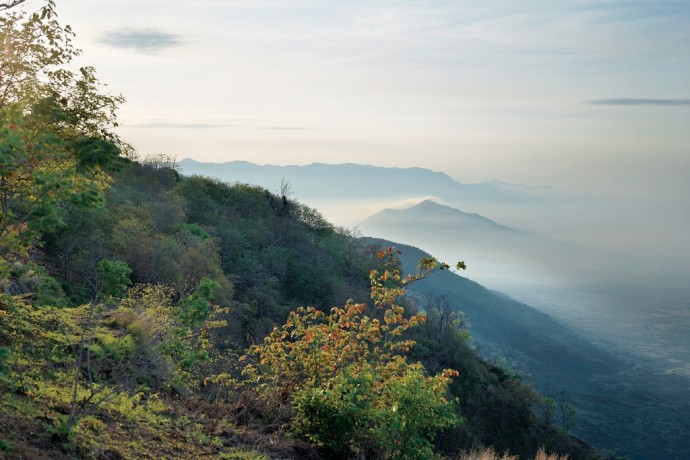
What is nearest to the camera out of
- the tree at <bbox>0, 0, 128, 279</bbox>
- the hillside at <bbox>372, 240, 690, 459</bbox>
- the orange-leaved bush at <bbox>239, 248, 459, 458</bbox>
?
the tree at <bbox>0, 0, 128, 279</bbox>

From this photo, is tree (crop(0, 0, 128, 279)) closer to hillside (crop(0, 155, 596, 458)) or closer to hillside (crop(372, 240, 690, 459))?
hillside (crop(0, 155, 596, 458))

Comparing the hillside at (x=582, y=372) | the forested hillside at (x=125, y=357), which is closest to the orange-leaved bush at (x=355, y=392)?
the forested hillside at (x=125, y=357)

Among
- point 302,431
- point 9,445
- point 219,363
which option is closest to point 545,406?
point 219,363

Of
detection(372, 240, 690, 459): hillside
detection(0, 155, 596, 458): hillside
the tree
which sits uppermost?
the tree

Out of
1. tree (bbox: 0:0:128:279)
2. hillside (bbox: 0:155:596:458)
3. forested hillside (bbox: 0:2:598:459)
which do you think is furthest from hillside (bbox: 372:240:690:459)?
tree (bbox: 0:0:128:279)

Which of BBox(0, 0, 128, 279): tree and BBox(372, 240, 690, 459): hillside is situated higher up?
BBox(0, 0, 128, 279): tree

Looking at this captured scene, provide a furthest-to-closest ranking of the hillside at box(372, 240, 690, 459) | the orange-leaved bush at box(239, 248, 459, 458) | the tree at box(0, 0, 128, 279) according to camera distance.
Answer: the hillside at box(372, 240, 690, 459)
the orange-leaved bush at box(239, 248, 459, 458)
the tree at box(0, 0, 128, 279)

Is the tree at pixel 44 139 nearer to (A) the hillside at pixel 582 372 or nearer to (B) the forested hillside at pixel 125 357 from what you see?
(B) the forested hillside at pixel 125 357

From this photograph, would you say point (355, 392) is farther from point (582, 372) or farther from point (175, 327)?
point (582, 372)

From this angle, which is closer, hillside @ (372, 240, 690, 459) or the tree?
the tree

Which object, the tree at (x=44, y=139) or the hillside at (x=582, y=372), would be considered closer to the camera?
the tree at (x=44, y=139)

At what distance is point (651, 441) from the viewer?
92.2 m

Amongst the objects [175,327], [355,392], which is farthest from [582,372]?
[175,327]

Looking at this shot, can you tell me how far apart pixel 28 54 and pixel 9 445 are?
4.01m
